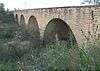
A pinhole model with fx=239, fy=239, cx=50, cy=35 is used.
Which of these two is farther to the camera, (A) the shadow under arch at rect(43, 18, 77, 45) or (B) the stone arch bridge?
(A) the shadow under arch at rect(43, 18, 77, 45)

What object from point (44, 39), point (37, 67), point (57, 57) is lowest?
point (44, 39)

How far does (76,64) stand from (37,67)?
51.9 inches

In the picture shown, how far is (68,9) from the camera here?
31.3 ft

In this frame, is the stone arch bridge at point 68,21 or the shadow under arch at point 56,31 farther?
the shadow under arch at point 56,31

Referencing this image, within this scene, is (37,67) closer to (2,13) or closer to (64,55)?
(64,55)

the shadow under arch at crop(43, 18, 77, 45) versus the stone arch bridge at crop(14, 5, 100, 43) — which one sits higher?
the stone arch bridge at crop(14, 5, 100, 43)

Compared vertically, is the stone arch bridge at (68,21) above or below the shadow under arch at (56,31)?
above

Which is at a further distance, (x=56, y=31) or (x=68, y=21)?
(x=56, y=31)

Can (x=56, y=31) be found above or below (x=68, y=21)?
below

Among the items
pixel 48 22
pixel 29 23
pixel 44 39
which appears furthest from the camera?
pixel 29 23

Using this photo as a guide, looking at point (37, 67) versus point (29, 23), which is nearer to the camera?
point (37, 67)

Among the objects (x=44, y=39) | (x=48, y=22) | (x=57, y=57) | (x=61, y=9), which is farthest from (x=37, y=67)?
(x=44, y=39)

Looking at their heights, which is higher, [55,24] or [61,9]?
[61,9]

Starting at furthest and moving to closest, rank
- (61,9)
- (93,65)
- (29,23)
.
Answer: (29,23)
(61,9)
(93,65)
